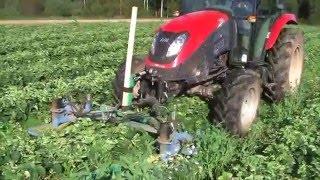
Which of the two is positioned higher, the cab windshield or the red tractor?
the cab windshield

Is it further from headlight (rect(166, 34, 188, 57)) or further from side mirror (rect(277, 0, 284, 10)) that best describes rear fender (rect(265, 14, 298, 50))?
headlight (rect(166, 34, 188, 57))

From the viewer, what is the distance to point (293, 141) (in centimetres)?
484

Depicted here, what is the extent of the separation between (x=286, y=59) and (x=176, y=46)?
207 centimetres

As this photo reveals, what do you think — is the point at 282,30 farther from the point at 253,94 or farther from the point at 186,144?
the point at 186,144

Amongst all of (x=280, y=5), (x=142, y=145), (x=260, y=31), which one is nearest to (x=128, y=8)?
(x=280, y=5)

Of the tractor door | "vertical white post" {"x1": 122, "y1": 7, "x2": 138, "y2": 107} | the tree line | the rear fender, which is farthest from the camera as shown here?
the tree line

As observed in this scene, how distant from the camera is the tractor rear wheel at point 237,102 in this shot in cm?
557

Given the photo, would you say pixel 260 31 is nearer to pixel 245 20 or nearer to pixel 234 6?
pixel 245 20

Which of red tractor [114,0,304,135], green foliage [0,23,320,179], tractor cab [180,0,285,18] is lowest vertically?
green foliage [0,23,320,179]

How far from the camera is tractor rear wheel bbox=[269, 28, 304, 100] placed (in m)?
7.08

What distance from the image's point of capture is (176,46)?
5.80 meters

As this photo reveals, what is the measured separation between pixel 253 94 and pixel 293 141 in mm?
1265

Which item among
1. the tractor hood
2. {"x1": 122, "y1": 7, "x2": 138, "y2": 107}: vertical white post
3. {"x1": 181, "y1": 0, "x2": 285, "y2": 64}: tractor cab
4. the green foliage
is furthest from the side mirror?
{"x1": 122, "y1": 7, "x2": 138, "y2": 107}: vertical white post

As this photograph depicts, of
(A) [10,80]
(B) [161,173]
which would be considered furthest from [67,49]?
(B) [161,173]
